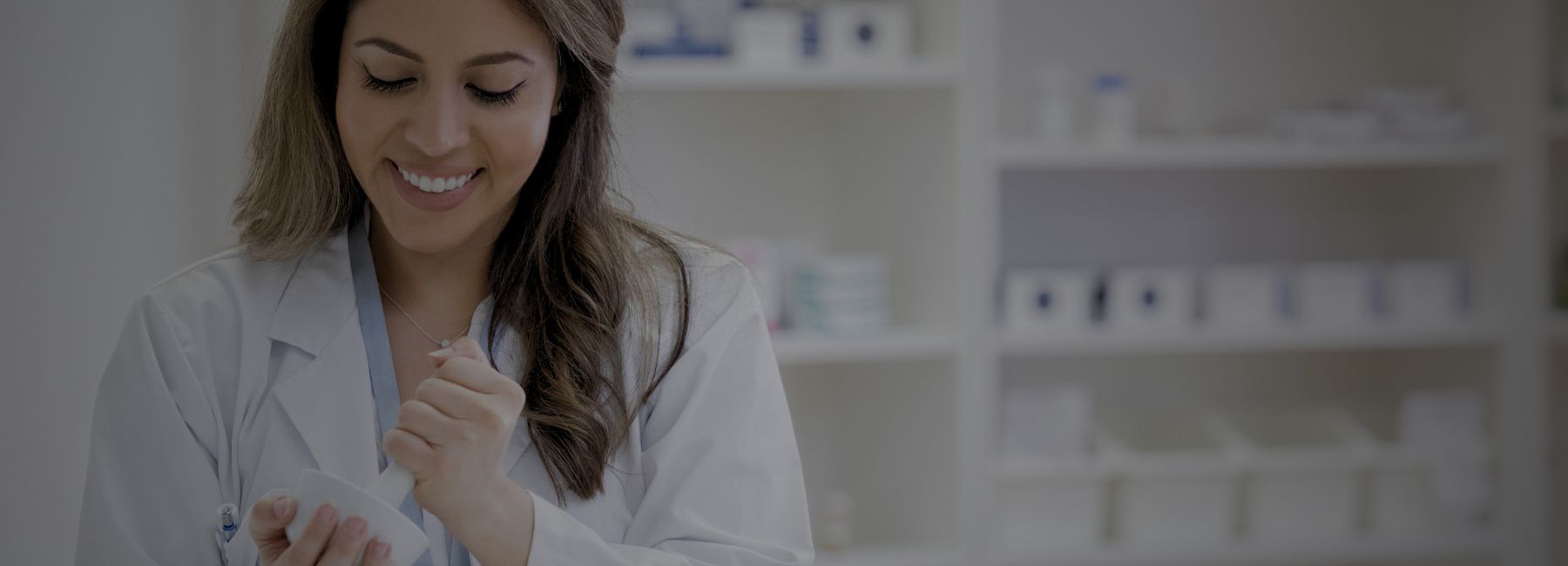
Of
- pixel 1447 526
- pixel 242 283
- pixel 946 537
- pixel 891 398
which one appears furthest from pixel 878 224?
pixel 242 283

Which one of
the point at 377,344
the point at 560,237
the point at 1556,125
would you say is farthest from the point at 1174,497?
Result: the point at 377,344

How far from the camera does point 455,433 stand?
0.87 meters

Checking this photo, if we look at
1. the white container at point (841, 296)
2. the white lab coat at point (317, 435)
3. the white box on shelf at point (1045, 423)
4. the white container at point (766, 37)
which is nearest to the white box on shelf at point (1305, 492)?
the white box on shelf at point (1045, 423)

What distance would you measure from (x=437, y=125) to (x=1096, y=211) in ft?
5.69

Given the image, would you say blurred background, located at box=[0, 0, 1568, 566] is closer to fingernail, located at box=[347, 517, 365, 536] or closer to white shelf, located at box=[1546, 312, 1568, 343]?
white shelf, located at box=[1546, 312, 1568, 343]

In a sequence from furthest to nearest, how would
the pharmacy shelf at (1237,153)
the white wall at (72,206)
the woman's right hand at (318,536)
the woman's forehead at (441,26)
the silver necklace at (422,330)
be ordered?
the pharmacy shelf at (1237,153), the white wall at (72,206), the silver necklace at (422,330), the woman's forehead at (441,26), the woman's right hand at (318,536)

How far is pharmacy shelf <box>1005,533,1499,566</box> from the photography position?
2219 mm

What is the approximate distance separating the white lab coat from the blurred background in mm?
742

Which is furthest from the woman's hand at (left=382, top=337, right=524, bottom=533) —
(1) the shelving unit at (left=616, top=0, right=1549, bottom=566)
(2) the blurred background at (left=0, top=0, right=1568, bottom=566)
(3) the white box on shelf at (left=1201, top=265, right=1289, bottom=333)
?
(3) the white box on shelf at (left=1201, top=265, right=1289, bottom=333)

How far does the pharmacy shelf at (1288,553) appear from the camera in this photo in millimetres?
2219

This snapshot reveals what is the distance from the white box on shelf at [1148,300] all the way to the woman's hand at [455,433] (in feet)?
4.91

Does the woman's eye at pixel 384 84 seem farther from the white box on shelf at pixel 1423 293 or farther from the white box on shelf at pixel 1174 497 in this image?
the white box on shelf at pixel 1423 293

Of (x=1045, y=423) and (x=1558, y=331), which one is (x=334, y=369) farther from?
(x=1558, y=331)

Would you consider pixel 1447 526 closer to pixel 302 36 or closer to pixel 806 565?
pixel 806 565
